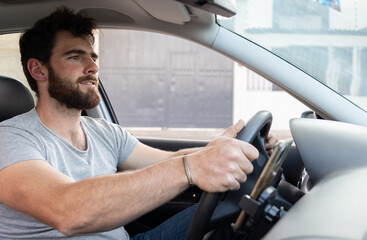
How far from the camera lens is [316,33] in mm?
2006

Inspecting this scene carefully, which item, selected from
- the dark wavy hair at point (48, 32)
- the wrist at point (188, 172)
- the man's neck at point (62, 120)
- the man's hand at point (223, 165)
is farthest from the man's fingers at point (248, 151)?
the dark wavy hair at point (48, 32)

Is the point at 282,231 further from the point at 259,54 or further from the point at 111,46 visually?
the point at 111,46

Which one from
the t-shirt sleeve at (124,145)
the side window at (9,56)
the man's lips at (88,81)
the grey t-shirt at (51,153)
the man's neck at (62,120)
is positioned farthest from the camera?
the side window at (9,56)

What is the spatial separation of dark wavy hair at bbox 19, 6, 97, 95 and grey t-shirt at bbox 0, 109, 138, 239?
0.28 m

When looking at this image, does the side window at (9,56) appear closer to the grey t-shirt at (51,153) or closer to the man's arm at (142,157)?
the grey t-shirt at (51,153)

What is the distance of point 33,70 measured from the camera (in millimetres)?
1893

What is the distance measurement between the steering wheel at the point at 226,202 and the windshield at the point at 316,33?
575mm

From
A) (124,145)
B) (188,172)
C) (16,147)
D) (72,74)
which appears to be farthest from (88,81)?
(188,172)

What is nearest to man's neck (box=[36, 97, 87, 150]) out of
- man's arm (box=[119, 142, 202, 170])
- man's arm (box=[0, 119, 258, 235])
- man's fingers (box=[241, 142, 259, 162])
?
man's arm (box=[119, 142, 202, 170])

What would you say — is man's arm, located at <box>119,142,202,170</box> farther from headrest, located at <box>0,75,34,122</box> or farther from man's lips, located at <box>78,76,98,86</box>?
headrest, located at <box>0,75,34,122</box>

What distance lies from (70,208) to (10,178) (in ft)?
0.83

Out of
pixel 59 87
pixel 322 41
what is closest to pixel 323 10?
pixel 322 41

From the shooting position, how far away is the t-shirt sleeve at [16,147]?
138cm

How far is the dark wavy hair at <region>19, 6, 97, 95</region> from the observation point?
1.88 metres
